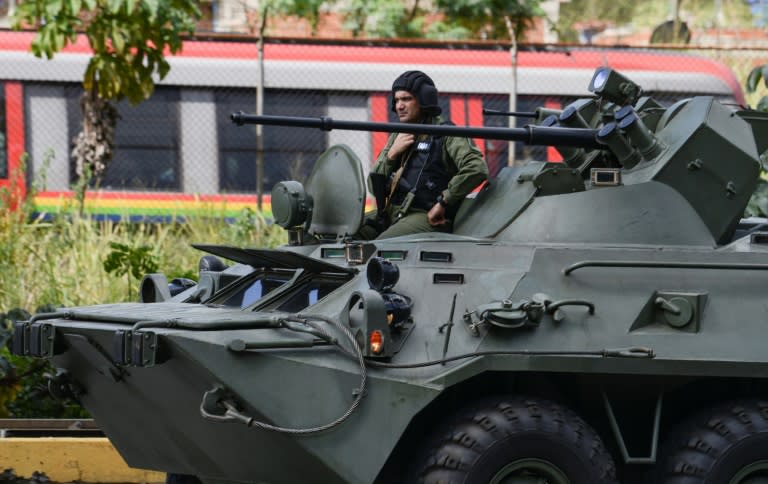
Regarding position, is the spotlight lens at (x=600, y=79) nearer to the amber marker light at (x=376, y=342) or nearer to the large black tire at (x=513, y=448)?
the large black tire at (x=513, y=448)

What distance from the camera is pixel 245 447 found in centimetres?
690

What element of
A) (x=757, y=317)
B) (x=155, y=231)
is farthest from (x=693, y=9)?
(x=757, y=317)

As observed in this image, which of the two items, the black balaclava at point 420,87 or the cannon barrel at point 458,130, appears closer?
the cannon barrel at point 458,130

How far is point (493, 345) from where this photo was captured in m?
6.80

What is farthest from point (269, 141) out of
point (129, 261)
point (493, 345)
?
point (493, 345)

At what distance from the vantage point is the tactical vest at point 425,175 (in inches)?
335

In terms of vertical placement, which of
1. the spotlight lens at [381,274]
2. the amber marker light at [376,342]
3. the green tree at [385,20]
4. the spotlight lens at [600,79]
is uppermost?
the green tree at [385,20]

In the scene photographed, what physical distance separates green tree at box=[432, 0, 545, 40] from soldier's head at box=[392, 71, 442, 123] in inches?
522

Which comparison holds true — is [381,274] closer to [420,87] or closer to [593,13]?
[420,87]

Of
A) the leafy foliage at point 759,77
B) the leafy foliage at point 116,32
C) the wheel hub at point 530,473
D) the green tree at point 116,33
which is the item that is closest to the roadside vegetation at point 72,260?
Result: the green tree at point 116,33

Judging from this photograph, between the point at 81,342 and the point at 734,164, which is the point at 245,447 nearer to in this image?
the point at 81,342

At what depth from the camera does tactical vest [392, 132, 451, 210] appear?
8.51m

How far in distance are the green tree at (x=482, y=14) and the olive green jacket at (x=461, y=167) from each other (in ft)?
43.8

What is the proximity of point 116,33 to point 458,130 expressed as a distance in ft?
19.8
